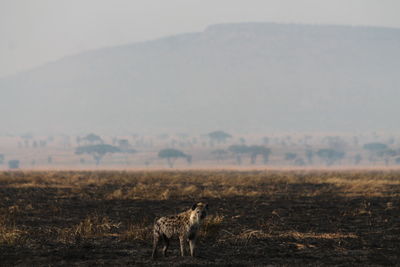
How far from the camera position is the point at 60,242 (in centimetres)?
1788

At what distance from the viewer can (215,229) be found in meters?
18.8

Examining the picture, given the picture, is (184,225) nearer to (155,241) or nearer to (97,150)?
(155,241)

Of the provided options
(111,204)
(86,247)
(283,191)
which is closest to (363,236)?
(86,247)

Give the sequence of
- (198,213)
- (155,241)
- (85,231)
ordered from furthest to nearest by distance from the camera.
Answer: (85,231) < (155,241) < (198,213)

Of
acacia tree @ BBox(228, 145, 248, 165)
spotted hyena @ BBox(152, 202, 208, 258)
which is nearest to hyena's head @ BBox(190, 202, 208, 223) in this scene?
spotted hyena @ BBox(152, 202, 208, 258)

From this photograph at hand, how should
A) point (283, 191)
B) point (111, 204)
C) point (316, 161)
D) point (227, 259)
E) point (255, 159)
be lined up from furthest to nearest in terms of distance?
point (316, 161), point (255, 159), point (283, 191), point (111, 204), point (227, 259)

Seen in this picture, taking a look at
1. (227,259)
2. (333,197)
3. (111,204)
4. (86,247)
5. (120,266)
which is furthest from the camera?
(333,197)

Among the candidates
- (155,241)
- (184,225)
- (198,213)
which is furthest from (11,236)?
(198,213)

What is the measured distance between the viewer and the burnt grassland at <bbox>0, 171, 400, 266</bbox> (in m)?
15.5

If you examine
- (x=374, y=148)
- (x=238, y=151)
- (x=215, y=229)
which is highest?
(x=374, y=148)

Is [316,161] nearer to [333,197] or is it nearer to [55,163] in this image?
[55,163]

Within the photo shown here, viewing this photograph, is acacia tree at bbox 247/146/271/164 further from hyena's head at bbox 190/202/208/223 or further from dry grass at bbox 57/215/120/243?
hyena's head at bbox 190/202/208/223

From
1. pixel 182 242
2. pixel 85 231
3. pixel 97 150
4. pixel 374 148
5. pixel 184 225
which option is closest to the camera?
pixel 184 225

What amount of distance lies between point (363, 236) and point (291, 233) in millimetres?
1945
